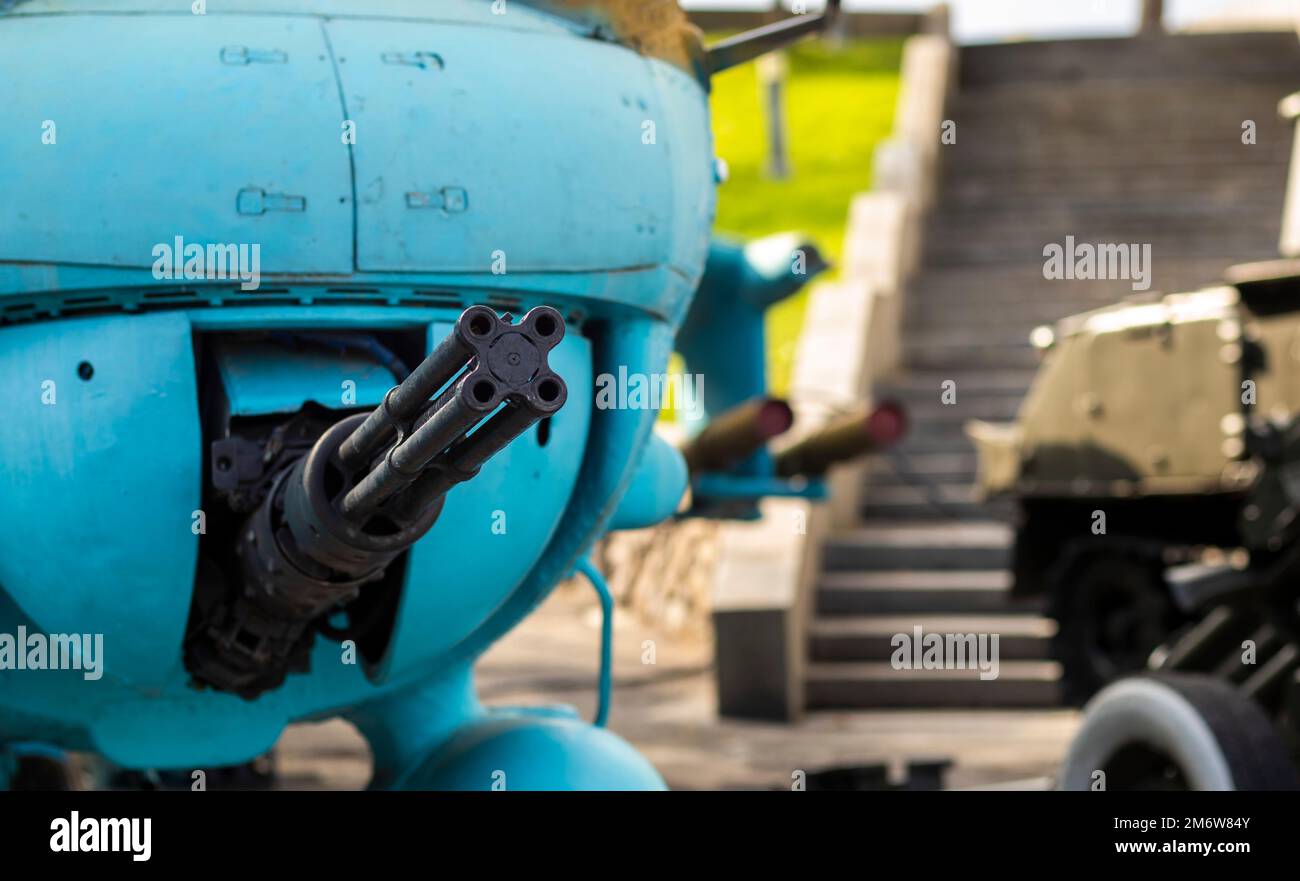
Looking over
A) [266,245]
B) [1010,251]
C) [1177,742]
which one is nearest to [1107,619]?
[1177,742]

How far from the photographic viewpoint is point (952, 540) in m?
12.9

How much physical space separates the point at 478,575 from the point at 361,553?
22.8 inches

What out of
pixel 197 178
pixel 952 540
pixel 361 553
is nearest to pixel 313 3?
pixel 197 178

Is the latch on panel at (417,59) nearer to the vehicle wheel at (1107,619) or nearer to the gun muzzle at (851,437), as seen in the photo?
the gun muzzle at (851,437)

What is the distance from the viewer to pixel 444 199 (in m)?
3.49

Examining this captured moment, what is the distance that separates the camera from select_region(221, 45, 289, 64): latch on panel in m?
3.39

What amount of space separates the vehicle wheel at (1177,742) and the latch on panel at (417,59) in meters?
Result: 2.96

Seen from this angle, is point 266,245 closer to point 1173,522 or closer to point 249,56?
point 249,56

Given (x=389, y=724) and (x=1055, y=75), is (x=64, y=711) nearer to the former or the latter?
(x=389, y=724)

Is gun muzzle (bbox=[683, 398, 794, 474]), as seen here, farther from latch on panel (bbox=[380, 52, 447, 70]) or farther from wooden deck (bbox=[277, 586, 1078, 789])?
latch on panel (bbox=[380, 52, 447, 70])

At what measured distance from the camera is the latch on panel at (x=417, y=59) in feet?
11.5

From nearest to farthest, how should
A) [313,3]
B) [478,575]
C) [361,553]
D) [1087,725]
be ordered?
1. [361,553]
2. [313,3]
3. [478,575]
4. [1087,725]

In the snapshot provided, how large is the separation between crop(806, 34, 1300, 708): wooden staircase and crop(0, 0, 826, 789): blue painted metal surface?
6.95 meters

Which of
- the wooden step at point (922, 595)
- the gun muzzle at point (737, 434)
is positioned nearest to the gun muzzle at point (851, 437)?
the gun muzzle at point (737, 434)
